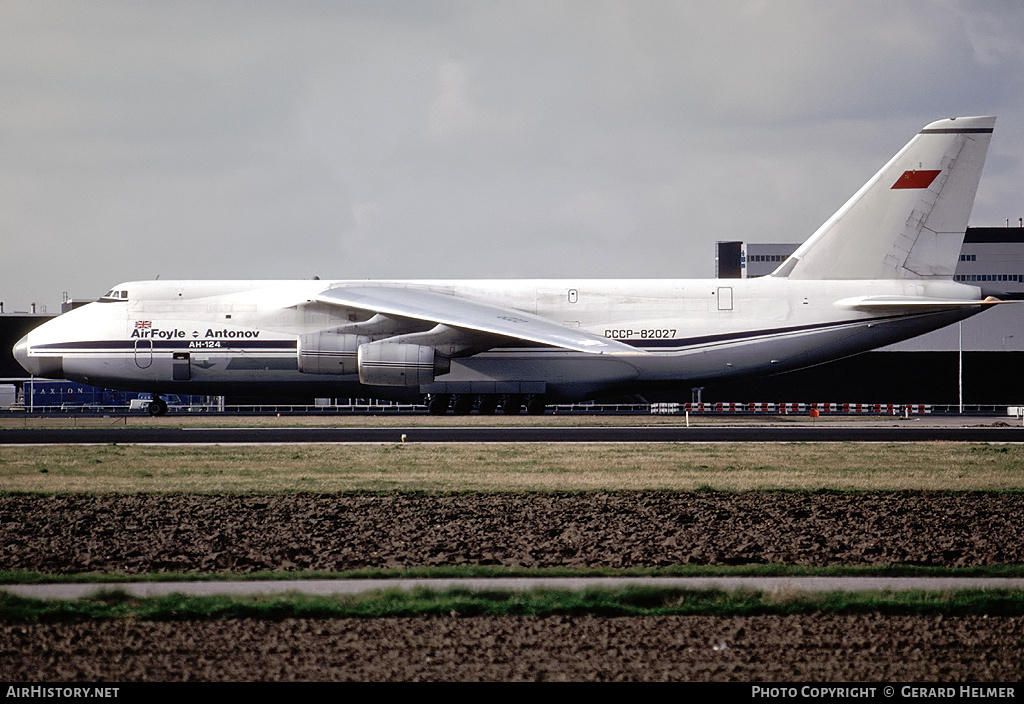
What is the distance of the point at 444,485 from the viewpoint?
18.1m

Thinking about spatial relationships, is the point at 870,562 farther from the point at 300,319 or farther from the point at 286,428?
the point at 300,319

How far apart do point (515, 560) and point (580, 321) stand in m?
24.5

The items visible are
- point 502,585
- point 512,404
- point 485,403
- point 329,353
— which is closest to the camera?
point 502,585

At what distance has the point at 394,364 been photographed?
33844 millimetres

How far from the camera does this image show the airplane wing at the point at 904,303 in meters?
34.2

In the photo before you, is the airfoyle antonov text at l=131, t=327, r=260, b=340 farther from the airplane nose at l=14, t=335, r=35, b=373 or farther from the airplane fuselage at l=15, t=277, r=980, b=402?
the airplane nose at l=14, t=335, r=35, b=373

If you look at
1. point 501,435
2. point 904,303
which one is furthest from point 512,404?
point 904,303

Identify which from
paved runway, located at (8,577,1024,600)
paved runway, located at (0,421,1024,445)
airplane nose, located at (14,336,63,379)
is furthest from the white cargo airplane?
paved runway, located at (8,577,1024,600)

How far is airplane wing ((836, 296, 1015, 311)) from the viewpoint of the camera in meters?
34.2

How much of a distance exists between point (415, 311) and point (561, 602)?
968 inches

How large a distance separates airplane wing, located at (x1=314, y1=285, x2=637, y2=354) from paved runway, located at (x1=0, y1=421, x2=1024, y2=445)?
2758mm

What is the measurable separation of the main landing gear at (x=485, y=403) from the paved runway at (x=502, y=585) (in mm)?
26250

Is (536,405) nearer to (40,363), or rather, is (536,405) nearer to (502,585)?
(40,363)
